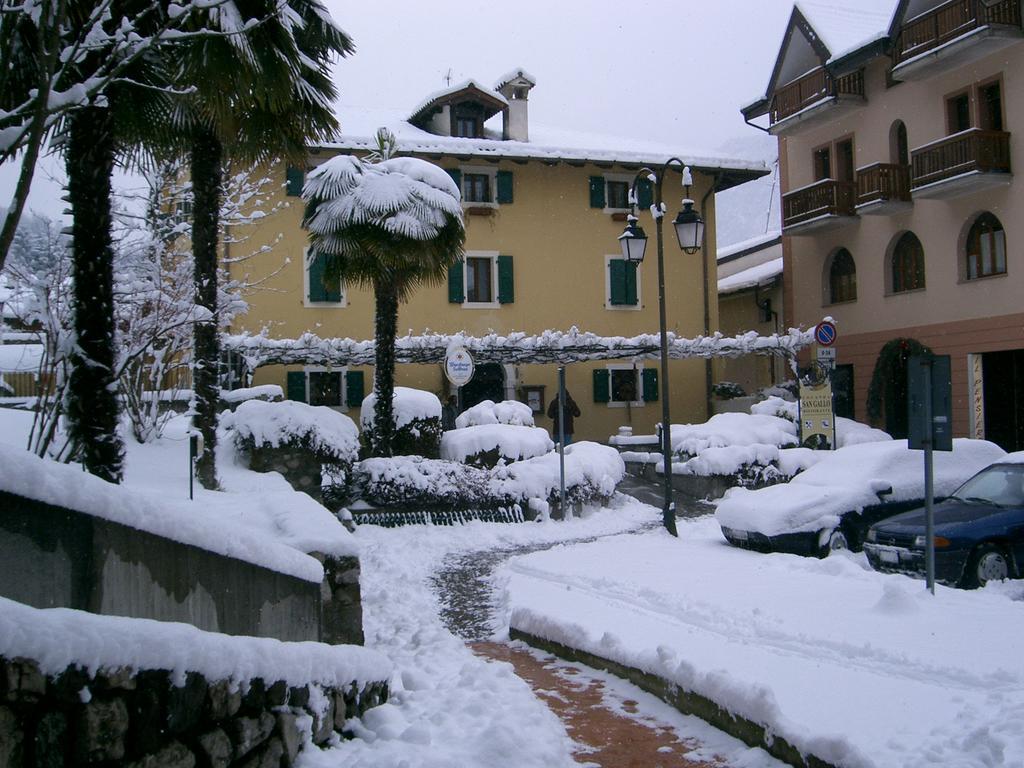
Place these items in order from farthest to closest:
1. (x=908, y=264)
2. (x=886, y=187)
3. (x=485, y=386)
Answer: (x=485, y=386), (x=908, y=264), (x=886, y=187)

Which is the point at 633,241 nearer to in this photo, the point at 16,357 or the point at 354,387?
the point at 16,357

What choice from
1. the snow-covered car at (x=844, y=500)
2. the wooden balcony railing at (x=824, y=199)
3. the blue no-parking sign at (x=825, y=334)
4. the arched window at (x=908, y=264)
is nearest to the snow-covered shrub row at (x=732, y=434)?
the blue no-parking sign at (x=825, y=334)

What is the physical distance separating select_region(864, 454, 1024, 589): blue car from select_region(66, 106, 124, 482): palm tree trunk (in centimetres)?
790

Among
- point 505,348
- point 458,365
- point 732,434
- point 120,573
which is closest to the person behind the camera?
Result: point 120,573

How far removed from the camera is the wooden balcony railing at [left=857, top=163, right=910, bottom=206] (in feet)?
82.2

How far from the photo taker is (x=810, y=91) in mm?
27984

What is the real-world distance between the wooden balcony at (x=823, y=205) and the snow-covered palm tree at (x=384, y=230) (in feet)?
43.1

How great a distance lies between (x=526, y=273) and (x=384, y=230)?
13.7 metres

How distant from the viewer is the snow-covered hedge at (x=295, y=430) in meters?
15.4

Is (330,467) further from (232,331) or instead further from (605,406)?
(605,406)

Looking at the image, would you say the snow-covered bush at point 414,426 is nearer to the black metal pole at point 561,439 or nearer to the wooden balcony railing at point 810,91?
the black metal pole at point 561,439

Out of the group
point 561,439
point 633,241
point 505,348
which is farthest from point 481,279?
point 561,439

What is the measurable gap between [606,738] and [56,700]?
3343 mm

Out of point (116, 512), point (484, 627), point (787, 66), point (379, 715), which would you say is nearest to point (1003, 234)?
point (787, 66)
